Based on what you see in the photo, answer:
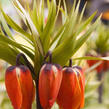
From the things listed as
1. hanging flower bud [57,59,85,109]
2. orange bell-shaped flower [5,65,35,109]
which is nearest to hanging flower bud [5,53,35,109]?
orange bell-shaped flower [5,65,35,109]

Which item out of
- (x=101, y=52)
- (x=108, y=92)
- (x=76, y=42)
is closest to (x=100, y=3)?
(x=108, y=92)

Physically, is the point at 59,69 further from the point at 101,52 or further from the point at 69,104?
the point at 101,52

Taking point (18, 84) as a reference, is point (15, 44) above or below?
above

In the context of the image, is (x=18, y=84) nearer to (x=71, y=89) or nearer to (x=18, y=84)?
(x=18, y=84)

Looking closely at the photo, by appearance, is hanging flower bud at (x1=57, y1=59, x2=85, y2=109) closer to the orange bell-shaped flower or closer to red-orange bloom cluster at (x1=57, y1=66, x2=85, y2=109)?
red-orange bloom cluster at (x1=57, y1=66, x2=85, y2=109)

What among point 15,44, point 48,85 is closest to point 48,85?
point 48,85

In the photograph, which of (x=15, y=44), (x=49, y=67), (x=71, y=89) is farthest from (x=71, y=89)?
(x=15, y=44)

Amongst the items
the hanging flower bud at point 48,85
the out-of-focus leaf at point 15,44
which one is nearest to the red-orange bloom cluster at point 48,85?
the hanging flower bud at point 48,85
